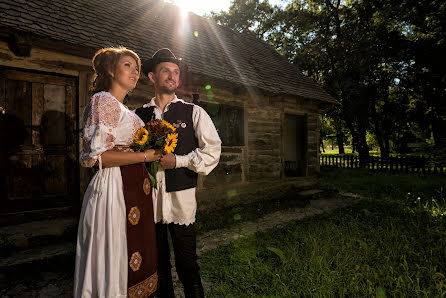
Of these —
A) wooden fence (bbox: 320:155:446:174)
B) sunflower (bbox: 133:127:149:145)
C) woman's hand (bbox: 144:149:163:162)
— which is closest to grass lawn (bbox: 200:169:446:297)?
woman's hand (bbox: 144:149:163:162)

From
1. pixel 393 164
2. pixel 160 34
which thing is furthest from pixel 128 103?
pixel 393 164

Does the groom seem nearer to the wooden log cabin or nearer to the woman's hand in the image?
the woman's hand

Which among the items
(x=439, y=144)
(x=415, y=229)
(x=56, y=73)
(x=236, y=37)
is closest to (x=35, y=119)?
(x=56, y=73)

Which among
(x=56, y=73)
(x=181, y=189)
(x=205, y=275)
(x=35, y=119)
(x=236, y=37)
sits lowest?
(x=205, y=275)

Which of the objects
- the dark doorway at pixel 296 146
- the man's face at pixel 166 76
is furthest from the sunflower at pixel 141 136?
the dark doorway at pixel 296 146

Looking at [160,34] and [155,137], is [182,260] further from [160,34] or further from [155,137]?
[160,34]

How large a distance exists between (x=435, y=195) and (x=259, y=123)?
560cm

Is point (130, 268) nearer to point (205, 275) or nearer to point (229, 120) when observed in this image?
point (205, 275)

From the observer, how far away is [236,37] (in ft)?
31.2

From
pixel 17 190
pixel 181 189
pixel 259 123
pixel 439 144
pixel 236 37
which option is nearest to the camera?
pixel 181 189

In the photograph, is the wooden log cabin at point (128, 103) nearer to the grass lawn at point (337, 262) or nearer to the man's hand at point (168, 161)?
the man's hand at point (168, 161)

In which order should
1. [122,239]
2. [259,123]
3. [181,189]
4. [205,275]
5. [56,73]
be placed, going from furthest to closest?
1. [259,123]
2. [56,73]
3. [205,275]
4. [181,189]
5. [122,239]

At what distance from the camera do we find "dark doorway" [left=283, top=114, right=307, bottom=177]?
27.9 ft

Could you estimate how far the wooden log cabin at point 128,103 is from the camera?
3.67 m
